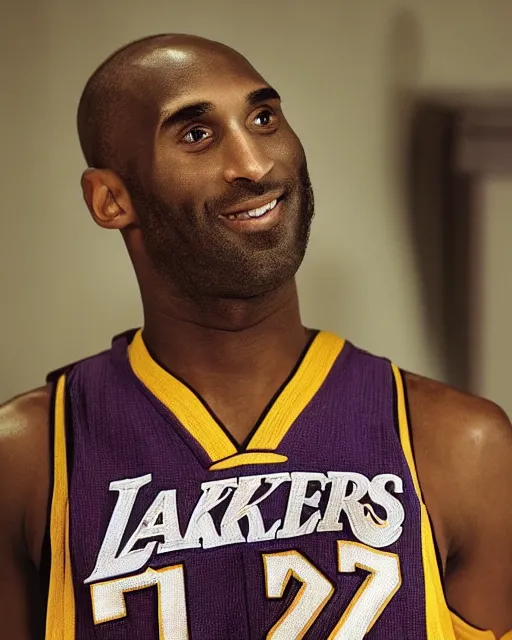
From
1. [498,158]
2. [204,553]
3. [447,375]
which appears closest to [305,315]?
[447,375]

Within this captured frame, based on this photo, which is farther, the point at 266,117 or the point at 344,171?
the point at 344,171

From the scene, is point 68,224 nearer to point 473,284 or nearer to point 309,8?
point 309,8

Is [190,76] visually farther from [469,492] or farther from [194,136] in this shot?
[469,492]

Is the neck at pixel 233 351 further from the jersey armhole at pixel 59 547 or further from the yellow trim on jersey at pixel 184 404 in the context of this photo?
the jersey armhole at pixel 59 547

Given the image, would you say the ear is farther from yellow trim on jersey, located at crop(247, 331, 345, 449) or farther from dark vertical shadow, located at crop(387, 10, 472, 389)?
dark vertical shadow, located at crop(387, 10, 472, 389)

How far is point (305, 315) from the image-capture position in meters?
1.56

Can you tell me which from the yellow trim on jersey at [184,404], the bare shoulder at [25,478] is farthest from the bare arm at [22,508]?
the yellow trim on jersey at [184,404]

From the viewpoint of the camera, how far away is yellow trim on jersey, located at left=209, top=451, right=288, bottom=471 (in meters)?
1.07

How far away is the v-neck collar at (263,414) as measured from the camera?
108cm

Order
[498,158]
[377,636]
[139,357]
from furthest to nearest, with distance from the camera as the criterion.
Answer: [498,158] → [139,357] → [377,636]

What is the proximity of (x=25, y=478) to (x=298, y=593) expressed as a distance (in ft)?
1.00

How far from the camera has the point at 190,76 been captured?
1.07m

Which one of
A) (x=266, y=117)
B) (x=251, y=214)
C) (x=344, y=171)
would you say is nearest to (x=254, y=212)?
(x=251, y=214)

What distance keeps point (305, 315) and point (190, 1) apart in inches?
18.5
